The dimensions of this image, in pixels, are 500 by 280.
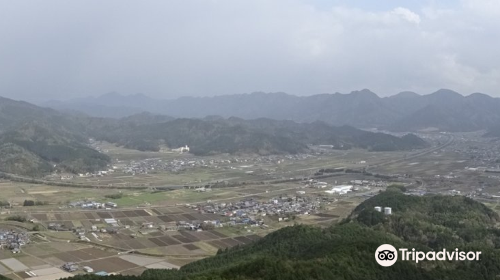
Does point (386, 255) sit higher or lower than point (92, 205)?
higher

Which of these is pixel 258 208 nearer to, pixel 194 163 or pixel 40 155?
pixel 194 163

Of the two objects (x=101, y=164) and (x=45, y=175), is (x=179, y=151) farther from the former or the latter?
(x=45, y=175)

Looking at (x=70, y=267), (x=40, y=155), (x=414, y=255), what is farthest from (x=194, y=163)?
→ (x=414, y=255)

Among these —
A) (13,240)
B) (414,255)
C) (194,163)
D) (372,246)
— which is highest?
(194,163)

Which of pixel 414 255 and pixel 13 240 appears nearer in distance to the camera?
pixel 414 255

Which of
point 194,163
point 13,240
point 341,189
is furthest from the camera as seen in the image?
point 194,163

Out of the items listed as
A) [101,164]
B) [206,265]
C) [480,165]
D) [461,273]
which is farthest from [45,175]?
[480,165]

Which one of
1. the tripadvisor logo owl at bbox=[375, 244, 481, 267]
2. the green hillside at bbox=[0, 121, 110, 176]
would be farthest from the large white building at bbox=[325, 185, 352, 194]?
the green hillside at bbox=[0, 121, 110, 176]
